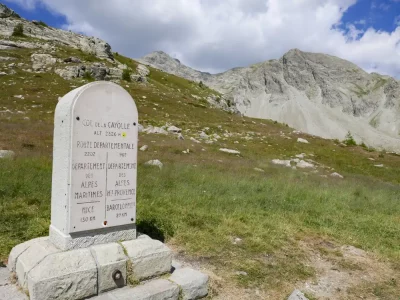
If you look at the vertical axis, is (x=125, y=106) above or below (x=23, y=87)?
below

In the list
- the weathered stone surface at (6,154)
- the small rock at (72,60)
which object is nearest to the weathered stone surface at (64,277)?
the weathered stone surface at (6,154)

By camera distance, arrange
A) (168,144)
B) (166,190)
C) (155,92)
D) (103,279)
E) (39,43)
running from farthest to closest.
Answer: (39,43), (155,92), (168,144), (166,190), (103,279)

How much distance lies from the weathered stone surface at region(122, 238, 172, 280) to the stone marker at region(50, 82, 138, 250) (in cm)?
32

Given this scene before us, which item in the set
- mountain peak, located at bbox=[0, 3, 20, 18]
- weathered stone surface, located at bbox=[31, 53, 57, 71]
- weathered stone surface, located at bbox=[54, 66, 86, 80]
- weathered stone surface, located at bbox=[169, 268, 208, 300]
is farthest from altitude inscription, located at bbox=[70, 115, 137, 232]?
mountain peak, located at bbox=[0, 3, 20, 18]

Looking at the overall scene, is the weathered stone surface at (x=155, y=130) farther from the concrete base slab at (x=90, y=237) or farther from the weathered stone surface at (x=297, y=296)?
the weathered stone surface at (x=297, y=296)

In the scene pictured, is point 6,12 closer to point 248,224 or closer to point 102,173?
point 248,224

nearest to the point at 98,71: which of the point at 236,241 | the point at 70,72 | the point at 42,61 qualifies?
the point at 70,72

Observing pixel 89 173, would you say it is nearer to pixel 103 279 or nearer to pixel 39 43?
pixel 103 279

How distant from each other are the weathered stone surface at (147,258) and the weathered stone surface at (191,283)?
0.80 feet

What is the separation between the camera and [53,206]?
490 centimetres

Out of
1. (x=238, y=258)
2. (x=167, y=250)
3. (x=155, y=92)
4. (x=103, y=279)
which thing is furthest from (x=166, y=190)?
(x=155, y=92)

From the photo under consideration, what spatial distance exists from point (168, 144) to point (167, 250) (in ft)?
55.8

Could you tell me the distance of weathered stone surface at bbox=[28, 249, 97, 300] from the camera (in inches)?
153

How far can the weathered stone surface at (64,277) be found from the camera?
3883mm
